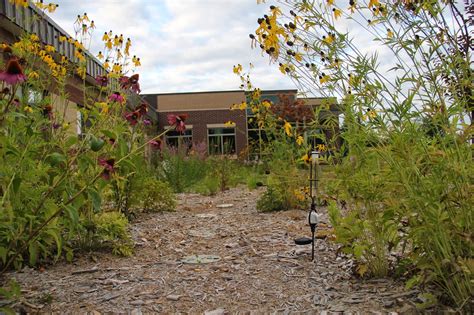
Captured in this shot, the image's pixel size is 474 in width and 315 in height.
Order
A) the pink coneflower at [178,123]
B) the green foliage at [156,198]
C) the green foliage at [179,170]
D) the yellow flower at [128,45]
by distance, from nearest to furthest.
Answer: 1. the pink coneflower at [178,123]
2. the yellow flower at [128,45]
3. the green foliage at [156,198]
4. the green foliage at [179,170]

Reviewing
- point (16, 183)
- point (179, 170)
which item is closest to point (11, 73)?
point (16, 183)

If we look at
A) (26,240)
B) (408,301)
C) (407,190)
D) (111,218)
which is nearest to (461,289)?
(408,301)

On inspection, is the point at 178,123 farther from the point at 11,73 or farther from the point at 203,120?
the point at 203,120

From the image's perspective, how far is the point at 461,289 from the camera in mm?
2031

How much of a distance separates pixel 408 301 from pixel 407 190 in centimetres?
57

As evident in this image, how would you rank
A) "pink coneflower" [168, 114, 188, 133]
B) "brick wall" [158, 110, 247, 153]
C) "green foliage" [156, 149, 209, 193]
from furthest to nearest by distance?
1. "brick wall" [158, 110, 247, 153]
2. "green foliage" [156, 149, 209, 193]
3. "pink coneflower" [168, 114, 188, 133]

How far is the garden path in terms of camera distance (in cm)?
237

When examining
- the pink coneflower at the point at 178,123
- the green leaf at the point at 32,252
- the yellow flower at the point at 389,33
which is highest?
the yellow flower at the point at 389,33

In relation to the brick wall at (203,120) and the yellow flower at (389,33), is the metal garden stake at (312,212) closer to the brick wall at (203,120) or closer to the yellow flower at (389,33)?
the yellow flower at (389,33)

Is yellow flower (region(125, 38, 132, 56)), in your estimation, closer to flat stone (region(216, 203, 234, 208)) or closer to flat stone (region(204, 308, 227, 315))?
flat stone (region(216, 203, 234, 208))

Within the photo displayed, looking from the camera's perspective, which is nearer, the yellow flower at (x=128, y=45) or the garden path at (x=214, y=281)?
the garden path at (x=214, y=281)

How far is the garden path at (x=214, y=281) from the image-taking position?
93.4 inches

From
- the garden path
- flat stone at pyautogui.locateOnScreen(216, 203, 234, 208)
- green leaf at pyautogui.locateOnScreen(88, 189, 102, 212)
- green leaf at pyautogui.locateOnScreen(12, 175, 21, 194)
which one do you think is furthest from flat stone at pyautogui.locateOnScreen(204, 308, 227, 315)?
flat stone at pyautogui.locateOnScreen(216, 203, 234, 208)

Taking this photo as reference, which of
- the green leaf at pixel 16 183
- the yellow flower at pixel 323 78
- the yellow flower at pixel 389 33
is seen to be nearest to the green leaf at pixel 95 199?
the green leaf at pixel 16 183
